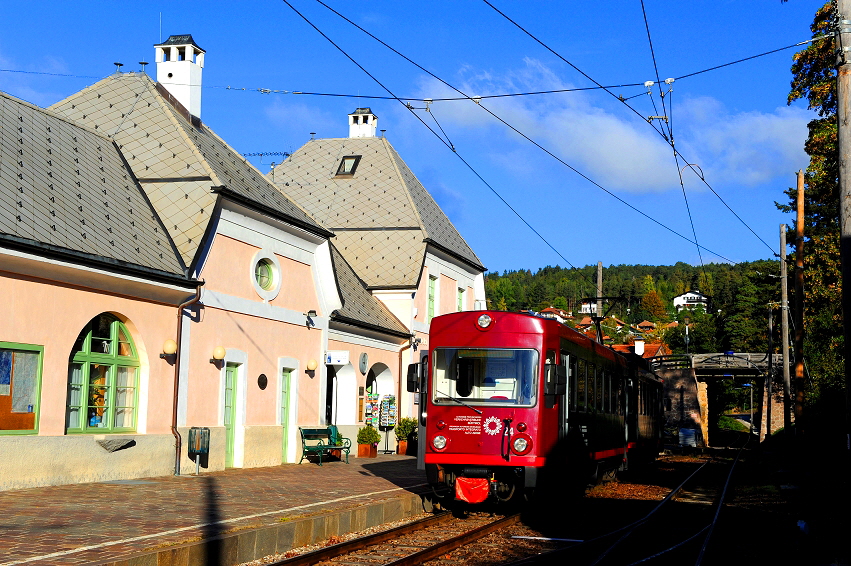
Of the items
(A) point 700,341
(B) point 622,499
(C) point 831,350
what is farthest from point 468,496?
(A) point 700,341

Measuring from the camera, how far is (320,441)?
23.4 meters

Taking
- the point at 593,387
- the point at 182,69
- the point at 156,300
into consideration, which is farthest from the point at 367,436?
the point at 182,69

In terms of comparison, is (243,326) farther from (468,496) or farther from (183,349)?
(468,496)

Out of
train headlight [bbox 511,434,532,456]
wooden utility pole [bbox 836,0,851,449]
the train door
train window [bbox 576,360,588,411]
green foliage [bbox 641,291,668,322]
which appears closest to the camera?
wooden utility pole [bbox 836,0,851,449]

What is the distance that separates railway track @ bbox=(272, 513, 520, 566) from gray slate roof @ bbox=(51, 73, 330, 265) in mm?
7898

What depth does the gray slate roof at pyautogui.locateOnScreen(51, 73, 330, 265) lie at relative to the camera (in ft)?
62.2

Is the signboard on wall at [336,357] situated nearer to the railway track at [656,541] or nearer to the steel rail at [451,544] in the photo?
the railway track at [656,541]

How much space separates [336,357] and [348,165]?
1285 centimetres

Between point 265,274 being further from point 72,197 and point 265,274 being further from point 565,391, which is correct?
point 565,391

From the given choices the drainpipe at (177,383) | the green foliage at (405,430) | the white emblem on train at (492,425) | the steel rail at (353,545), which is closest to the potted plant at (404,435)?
the green foliage at (405,430)

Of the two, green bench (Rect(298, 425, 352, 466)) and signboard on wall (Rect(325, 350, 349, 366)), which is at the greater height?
signboard on wall (Rect(325, 350, 349, 366))

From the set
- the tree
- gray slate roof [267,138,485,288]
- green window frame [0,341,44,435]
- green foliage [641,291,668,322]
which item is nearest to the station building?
green window frame [0,341,44,435]

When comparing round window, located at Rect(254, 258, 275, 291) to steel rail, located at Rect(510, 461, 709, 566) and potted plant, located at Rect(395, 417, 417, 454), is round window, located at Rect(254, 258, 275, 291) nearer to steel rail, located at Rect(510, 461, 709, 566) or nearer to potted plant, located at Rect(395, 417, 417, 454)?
potted plant, located at Rect(395, 417, 417, 454)

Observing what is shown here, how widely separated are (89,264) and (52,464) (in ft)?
10.4
